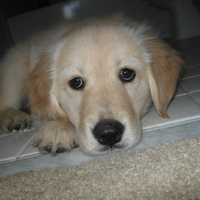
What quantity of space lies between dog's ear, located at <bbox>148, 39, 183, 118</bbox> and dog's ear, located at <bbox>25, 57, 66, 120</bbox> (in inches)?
33.2

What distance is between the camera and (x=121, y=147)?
1.73 meters

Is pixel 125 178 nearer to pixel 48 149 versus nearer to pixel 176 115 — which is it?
pixel 48 149

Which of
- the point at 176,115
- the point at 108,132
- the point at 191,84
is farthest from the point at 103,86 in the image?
the point at 191,84

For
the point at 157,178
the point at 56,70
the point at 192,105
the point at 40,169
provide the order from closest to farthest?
the point at 157,178, the point at 40,169, the point at 192,105, the point at 56,70

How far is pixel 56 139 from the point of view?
1.92 metres

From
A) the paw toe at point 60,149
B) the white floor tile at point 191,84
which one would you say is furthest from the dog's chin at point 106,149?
the white floor tile at point 191,84

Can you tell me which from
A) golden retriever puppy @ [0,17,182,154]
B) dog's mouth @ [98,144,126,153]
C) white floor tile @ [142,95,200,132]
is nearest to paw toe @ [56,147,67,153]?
golden retriever puppy @ [0,17,182,154]

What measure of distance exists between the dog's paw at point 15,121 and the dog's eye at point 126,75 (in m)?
1.11

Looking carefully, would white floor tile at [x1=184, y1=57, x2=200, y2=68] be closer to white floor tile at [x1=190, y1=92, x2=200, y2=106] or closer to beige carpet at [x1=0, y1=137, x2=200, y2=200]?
white floor tile at [x1=190, y1=92, x2=200, y2=106]

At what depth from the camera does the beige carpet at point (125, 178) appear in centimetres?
122

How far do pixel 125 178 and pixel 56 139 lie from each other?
Answer: 718 millimetres

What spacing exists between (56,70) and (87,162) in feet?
3.40

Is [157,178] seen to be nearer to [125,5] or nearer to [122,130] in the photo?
[122,130]

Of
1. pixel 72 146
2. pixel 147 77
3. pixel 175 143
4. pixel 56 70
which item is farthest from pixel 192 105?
pixel 56 70
